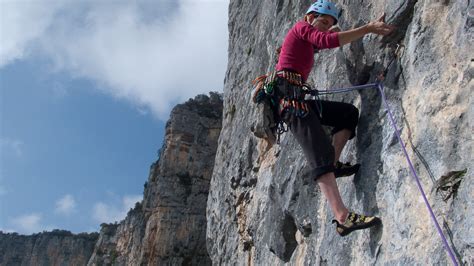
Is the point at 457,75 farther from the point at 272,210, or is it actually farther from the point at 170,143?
the point at 170,143

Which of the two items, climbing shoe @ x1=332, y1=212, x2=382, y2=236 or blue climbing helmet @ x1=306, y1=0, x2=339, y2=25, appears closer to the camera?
climbing shoe @ x1=332, y1=212, x2=382, y2=236

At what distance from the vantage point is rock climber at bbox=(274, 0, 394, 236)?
191 inches

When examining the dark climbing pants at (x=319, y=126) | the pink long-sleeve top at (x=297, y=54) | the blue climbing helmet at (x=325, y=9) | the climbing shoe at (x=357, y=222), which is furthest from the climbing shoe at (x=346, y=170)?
the blue climbing helmet at (x=325, y=9)

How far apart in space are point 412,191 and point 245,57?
8213mm

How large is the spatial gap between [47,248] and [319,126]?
8324cm

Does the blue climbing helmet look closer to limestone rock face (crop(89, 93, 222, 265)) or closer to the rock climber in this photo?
the rock climber

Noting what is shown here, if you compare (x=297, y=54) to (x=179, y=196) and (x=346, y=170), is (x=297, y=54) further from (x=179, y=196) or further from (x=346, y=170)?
(x=179, y=196)

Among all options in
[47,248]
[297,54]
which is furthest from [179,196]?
[47,248]

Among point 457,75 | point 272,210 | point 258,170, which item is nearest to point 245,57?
point 258,170

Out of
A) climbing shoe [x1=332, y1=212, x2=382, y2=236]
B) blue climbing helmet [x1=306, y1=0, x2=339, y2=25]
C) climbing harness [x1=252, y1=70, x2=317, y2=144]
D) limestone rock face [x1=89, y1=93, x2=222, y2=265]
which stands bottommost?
climbing shoe [x1=332, y1=212, x2=382, y2=236]

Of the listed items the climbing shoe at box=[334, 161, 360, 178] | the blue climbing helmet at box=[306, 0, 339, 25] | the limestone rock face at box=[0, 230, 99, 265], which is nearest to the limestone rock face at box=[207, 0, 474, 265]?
the climbing shoe at box=[334, 161, 360, 178]

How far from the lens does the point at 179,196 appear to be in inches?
1624

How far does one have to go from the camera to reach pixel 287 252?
7352 millimetres

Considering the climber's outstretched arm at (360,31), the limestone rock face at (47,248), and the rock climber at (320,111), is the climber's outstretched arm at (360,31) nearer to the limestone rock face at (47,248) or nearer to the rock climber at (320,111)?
the rock climber at (320,111)
